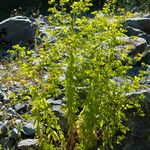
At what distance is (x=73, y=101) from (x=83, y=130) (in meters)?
0.47

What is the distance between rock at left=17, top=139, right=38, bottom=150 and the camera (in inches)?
287

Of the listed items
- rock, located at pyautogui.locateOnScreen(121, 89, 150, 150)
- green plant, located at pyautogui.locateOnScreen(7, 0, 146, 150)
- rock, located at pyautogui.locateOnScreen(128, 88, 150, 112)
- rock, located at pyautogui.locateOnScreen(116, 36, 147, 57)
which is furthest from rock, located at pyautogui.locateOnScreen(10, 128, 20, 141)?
rock, located at pyautogui.locateOnScreen(116, 36, 147, 57)

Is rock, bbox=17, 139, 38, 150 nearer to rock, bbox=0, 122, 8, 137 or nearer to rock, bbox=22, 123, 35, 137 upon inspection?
rock, bbox=22, 123, 35, 137

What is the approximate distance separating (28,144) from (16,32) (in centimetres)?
483

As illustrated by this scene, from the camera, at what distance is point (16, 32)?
11633mm

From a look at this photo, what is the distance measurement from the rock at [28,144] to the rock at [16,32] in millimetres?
4452

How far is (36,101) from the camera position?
21.0 ft

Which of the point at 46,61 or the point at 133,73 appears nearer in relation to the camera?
the point at 46,61

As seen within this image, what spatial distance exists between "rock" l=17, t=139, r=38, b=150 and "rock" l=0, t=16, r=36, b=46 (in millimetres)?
4452

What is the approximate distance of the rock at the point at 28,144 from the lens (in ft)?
23.9

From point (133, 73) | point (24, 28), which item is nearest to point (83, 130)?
point (133, 73)

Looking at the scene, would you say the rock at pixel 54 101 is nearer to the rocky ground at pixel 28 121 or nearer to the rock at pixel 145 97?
the rocky ground at pixel 28 121

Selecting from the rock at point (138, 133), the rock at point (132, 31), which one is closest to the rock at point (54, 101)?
the rock at point (138, 133)

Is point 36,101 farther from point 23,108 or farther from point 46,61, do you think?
point 23,108
